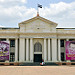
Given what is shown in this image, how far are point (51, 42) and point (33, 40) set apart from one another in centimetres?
498

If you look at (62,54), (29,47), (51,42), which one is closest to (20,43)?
(29,47)

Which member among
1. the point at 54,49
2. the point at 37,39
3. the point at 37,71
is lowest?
the point at 37,71

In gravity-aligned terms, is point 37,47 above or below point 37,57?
above

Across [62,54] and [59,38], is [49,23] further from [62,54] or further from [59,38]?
[62,54]

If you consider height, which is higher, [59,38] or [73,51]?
[59,38]

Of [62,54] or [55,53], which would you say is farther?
Result: [62,54]

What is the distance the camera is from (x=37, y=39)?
45.5 m

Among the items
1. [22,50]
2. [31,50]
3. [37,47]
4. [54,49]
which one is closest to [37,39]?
[37,47]

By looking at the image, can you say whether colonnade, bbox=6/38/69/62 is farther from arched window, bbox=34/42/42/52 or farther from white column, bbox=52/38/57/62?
arched window, bbox=34/42/42/52

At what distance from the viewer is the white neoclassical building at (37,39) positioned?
44.3 metres

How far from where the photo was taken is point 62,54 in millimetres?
47656

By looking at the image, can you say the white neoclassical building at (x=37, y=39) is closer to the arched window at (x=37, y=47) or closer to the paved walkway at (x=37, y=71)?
the arched window at (x=37, y=47)

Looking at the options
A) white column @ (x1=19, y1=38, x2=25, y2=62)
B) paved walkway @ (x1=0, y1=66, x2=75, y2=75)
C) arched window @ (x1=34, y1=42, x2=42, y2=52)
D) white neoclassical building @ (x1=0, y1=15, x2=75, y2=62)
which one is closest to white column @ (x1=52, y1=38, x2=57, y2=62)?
white neoclassical building @ (x1=0, y1=15, x2=75, y2=62)

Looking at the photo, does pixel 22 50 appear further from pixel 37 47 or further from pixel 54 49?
pixel 54 49
